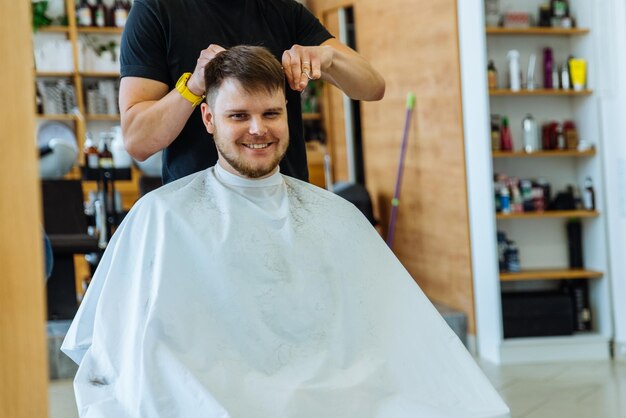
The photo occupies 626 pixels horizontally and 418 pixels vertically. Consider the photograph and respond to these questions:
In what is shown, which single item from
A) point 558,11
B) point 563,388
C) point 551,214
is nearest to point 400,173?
point 551,214

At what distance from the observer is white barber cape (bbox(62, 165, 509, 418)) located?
176 centimetres

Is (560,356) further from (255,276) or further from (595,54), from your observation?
(255,276)

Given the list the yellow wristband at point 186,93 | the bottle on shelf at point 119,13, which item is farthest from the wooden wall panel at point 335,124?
the yellow wristband at point 186,93

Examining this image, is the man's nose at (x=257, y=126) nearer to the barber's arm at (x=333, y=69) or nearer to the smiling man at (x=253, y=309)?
the smiling man at (x=253, y=309)

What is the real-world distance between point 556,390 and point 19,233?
4.01m

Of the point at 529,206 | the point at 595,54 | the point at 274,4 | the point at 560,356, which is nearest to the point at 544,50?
the point at 595,54

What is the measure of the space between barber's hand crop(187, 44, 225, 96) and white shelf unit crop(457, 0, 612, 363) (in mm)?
3128

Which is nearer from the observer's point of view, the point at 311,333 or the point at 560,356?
the point at 311,333

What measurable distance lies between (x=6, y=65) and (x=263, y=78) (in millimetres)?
1380

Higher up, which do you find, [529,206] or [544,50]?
[544,50]

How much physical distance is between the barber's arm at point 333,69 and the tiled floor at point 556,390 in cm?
215

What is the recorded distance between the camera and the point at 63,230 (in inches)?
203

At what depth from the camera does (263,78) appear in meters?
2.06

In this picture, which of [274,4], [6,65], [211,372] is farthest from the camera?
[274,4]
